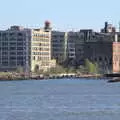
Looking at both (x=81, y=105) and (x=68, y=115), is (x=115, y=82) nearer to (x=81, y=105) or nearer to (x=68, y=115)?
(x=81, y=105)

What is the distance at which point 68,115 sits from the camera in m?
62.3

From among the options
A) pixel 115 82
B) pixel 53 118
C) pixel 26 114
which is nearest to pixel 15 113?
pixel 26 114

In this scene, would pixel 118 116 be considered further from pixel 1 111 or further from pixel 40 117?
pixel 1 111

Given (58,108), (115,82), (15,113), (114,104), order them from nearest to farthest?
1. (15,113)
2. (58,108)
3. (114,104)
4. (115,82)

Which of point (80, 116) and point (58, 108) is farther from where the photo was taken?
point (58, 108)

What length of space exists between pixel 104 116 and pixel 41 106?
1285cm

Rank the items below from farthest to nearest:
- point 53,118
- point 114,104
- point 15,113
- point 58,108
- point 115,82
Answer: point 115,82 < point 114,104 < point 58,108 < point 15,113 < point 53,118

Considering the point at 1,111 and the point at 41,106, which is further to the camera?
the point at 41,106

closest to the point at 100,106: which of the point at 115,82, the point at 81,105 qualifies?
the point at 81,105

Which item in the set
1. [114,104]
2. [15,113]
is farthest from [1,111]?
[114,104]

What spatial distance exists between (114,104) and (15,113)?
1384 centimetres

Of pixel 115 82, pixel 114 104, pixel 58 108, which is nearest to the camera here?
pixel 58 108

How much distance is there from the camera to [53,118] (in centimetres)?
5969

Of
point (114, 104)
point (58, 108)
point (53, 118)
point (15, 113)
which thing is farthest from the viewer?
point (114, 104)
